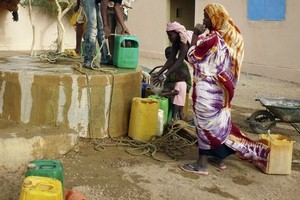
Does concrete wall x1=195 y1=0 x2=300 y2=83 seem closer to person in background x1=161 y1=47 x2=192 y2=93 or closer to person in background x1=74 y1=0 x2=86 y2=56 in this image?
person in background x1=161 y1=47 x2=192 y2=93

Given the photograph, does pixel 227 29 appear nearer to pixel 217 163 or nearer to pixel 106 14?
pixel 217 163

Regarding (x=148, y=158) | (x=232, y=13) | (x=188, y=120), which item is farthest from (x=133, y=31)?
(x=148, y=158)

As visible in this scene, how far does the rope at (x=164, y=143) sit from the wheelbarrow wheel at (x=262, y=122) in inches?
41.2

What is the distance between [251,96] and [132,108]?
4271 mm

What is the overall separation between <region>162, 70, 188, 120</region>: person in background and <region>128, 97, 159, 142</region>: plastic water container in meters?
0.67

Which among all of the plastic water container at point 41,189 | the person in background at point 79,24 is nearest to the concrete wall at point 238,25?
the person in background at point 79,24

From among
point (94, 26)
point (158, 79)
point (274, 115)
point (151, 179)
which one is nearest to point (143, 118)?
point (158, 79)

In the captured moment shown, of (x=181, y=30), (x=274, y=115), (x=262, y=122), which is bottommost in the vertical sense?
(x=262, y=122)

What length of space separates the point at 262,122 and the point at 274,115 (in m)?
0.19

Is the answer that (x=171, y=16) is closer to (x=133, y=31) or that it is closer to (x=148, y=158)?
(x=133, y=31)

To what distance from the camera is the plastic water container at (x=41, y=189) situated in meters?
2.66

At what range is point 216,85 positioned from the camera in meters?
4.20

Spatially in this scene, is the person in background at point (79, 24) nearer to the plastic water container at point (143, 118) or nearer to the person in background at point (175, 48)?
the person in background at point (175, 48)

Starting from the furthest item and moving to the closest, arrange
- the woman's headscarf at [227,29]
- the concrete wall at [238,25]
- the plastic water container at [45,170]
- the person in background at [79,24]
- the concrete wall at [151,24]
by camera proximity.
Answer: the concrete wall at [151,24] < the concrete wall at [238,25] < the person in background at [79,24] < the woman's headscarf at [227,29] < the plastic water container at [45,170]
